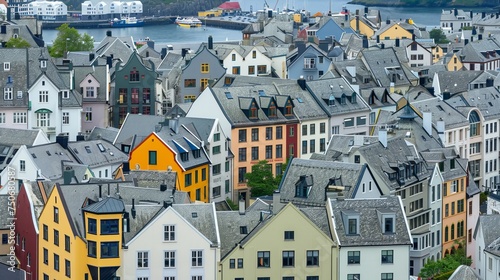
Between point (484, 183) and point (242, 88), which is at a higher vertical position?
point (242, 88)

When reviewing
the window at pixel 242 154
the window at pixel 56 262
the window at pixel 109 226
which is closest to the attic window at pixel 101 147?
the window at pixel 242 154

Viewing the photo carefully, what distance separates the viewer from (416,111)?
86812 mm

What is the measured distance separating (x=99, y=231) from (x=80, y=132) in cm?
2908

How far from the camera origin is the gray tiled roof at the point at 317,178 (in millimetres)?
67312

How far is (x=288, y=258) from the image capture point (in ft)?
207

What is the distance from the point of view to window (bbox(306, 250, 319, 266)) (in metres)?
63.0

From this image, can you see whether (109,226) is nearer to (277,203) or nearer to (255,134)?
(277,203)

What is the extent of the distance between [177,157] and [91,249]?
15.4m

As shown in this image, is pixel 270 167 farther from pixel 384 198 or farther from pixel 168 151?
pixel 384 198

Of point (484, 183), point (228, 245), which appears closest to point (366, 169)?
point (228, 245)

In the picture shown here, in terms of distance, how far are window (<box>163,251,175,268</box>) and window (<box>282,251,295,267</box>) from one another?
13.4ft

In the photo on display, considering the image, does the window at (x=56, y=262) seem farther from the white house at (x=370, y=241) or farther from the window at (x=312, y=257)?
the white house at (x=370, y=241)

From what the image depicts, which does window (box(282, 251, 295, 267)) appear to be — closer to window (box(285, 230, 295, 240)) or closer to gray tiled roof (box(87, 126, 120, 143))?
window (box(285, 230, 295, 240))

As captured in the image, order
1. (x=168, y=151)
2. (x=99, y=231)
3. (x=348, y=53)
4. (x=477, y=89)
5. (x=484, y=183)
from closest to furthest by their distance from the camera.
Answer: (x=99, y=231) → (x=168, y=151) → (x=484, y=183) → (x=477, y=89) → (x=348, y=53)
